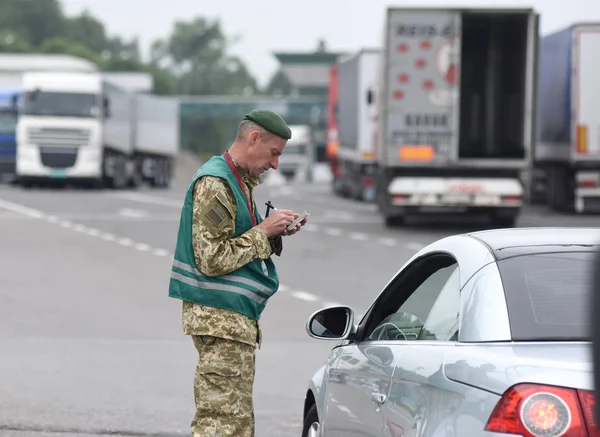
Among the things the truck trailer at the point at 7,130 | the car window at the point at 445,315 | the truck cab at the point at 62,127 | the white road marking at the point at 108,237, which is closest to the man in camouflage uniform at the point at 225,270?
the car window at the point at 445,315

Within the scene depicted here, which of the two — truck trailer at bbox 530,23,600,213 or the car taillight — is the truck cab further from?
the car taillight

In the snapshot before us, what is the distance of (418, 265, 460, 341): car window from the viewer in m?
4.70

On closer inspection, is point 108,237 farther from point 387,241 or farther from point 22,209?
point 22,209

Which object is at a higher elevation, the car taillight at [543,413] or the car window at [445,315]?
the car window at [445,315]

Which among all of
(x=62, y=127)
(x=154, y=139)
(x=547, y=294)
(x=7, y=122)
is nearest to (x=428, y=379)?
(x=547, y=294)

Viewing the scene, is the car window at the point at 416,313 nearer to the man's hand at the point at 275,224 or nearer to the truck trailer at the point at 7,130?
the man's hand at the point at 275,224

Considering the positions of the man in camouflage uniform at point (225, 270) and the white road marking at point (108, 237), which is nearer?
the man in camouflage uniform at point (225, 270)

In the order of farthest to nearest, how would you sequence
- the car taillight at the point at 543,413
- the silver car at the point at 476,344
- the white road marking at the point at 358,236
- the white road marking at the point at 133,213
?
1. the white road marking at the point at 133,213
2. the white road marking at the point at 358,236
3. the silver car at the point at 476,344
4. the car taillight at the point at 543,413

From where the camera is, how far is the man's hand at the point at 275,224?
18.9 feet

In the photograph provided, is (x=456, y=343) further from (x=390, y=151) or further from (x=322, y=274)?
(x=390, y=151)

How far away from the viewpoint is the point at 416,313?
5.32 metres

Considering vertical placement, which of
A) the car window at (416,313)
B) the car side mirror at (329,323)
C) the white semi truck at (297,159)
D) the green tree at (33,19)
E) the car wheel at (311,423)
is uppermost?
the green tree at (33,19)

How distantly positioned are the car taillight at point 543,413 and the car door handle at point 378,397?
98 centimetres

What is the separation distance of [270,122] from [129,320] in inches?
329
